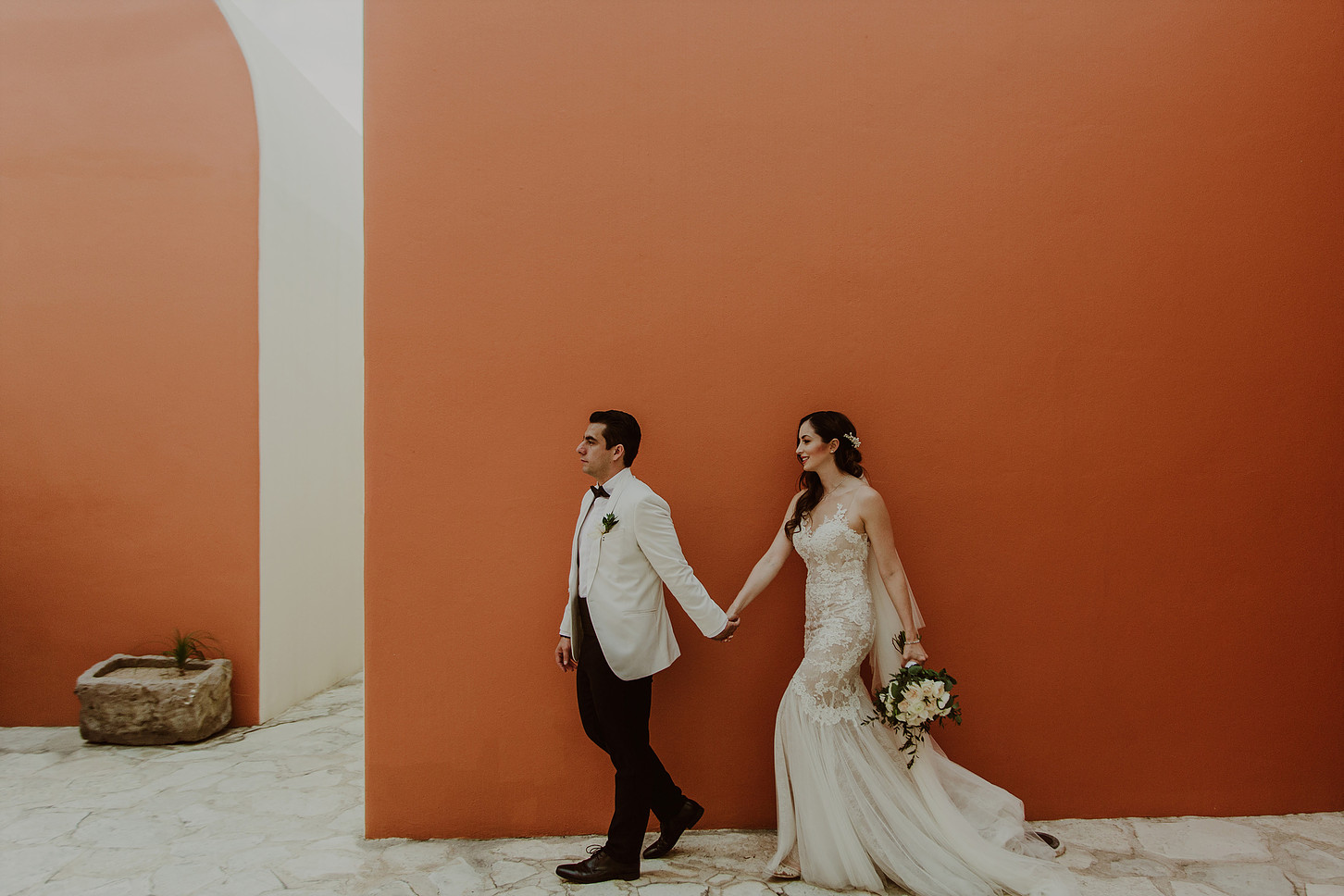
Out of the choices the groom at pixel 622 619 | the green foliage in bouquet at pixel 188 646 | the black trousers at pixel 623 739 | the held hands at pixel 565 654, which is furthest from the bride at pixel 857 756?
the green foliage in bouquet at pixel 188 646

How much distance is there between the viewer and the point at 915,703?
2.81 m

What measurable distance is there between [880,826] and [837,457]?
141 cm

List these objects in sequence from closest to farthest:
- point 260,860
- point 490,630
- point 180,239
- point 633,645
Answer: point 633,645
point 260,860
point 490,630
point 180,239

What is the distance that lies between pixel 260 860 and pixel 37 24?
5.48 m

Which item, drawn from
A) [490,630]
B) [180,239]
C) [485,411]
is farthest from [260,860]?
[180,239]

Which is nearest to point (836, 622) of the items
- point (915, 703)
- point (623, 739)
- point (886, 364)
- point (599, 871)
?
point (915, 703)

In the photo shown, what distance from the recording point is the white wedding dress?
281cm

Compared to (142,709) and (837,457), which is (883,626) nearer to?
(837,457)

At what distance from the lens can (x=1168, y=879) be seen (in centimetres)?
294

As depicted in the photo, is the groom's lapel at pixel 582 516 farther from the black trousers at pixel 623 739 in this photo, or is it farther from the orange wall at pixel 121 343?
the orange wall at pixel 121 343

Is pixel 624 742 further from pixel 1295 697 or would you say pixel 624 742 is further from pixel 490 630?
pixel 1295 697

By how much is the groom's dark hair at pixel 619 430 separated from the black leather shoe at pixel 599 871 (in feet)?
4.99

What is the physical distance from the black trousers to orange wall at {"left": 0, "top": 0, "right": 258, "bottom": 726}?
3.21 metres

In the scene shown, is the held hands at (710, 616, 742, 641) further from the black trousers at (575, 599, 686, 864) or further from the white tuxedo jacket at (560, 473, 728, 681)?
the black trousers at (575, 599, 686, 864)
